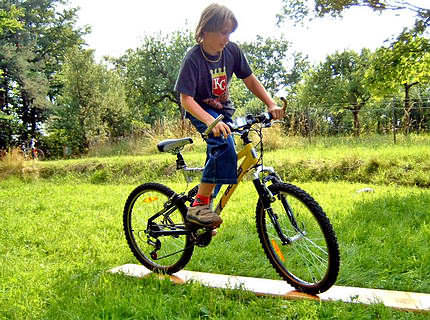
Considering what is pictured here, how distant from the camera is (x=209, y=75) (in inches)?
103

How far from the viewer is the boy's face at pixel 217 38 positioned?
244 cm

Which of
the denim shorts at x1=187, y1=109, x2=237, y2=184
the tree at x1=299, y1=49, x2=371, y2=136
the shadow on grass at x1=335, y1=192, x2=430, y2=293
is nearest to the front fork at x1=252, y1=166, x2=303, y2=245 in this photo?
the denim shorts at x1=187, y1=109, x2=237, y2=184

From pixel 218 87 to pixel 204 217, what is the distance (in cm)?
97

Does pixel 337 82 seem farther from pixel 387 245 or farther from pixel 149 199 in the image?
pixel 149 199

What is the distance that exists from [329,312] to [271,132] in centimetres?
880

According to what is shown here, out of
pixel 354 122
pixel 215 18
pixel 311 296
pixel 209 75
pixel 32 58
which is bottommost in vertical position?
pixel 311 296

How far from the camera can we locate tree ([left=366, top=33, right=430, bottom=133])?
232 inches

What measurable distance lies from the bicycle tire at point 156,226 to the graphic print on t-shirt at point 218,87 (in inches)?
34.1

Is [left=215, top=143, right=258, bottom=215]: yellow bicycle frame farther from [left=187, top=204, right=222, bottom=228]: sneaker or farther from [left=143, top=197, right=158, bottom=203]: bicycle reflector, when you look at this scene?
[left=143, top=197, right=158, bottom=203]: bicycle reflector

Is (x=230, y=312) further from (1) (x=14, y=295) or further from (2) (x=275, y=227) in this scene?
(1) (x=14, y=295)

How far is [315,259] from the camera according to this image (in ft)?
A: 9.18

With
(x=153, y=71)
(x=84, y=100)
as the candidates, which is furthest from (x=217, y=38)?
(x=153, y=71)

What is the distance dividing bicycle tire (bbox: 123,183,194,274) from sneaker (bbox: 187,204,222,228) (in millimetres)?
305

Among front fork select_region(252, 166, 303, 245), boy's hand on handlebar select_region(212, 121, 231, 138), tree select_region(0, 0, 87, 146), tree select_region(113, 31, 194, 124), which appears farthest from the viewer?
tree select_region(0, 0, 87, 146)
